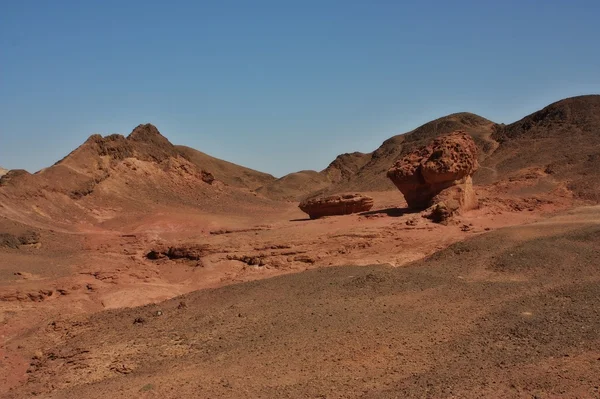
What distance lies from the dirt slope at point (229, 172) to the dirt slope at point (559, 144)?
22697mm

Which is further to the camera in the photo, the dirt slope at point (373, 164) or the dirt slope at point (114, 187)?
the dirt slope at point (373, 164)

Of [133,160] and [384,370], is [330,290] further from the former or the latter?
[133,160]

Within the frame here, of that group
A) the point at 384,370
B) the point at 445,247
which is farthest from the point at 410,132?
the point at 384,370

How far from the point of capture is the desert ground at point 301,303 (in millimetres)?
6609

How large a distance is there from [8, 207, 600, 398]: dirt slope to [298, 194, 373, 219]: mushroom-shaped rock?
22.5 ft

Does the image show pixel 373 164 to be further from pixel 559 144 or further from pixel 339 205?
pixel 339 205

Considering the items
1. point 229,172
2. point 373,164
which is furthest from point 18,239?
point 373,164

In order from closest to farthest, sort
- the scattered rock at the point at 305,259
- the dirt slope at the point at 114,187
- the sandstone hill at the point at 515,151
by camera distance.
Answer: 1. the scattered rock at the point at 305,259
2. the dirt slope at the point at 114,187
3. the sandstone hill at the point at 515,151

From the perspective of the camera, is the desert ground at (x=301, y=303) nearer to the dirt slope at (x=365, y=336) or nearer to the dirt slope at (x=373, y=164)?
the dirt slope at (x=365, y=336)

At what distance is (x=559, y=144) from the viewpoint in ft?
114

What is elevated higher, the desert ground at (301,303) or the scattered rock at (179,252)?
the scattered rock at (179,252)

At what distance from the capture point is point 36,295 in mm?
11492

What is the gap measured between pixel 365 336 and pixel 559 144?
31.6 meters

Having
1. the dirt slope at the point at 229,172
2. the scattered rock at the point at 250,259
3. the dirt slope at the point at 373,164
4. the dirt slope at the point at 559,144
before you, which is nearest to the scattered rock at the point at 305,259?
the scattered rock at the point at 250,259
